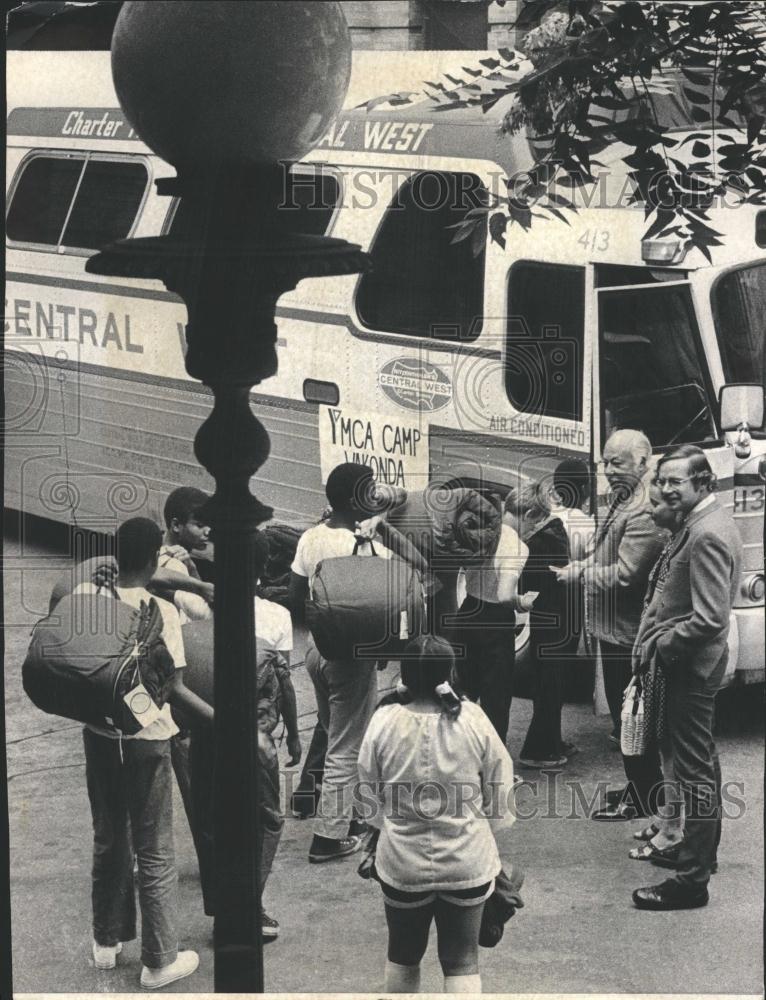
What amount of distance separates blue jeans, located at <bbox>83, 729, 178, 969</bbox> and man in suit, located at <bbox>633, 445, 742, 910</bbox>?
1614 mm

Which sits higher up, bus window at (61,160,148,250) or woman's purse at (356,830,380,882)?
bus window at (61,160,148,250)

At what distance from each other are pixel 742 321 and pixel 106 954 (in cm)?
306

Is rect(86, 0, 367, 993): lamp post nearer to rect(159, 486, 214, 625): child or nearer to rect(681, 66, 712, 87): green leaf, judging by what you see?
rect(159, 486, 214, 625): child

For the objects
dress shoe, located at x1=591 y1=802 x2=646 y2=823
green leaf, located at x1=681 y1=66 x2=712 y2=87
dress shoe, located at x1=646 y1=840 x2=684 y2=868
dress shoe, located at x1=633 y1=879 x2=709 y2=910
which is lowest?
dress shoe, located at x1=633 y1=879 x2=709 y2=910

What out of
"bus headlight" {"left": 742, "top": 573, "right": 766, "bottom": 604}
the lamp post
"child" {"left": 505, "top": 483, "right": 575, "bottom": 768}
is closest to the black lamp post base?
the lamp post

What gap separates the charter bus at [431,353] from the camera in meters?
5.23

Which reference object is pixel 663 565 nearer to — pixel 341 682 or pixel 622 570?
pixel 622 570

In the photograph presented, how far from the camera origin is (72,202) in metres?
5.78

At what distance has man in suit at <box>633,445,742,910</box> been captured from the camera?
518 centimetres

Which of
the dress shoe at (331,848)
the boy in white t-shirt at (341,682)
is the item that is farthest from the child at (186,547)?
the dress shoe at (331,848)

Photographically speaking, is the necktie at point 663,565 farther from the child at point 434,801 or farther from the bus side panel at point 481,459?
the child at point 434,801

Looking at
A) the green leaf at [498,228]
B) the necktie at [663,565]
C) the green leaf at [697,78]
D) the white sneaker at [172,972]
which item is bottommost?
the white sneaker at [172,972]

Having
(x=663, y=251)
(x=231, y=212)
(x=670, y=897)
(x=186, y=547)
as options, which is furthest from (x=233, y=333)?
(x=670, y=897)

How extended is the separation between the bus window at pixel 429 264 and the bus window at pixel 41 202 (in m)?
1.26
